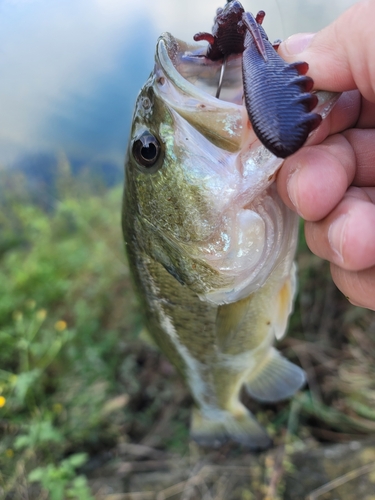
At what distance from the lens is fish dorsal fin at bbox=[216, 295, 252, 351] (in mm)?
1182

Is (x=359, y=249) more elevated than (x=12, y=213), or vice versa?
(x=359, y=249)

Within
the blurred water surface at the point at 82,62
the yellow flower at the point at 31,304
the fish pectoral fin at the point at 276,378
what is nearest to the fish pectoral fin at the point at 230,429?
the fish pectoral fin at the point at 276,378

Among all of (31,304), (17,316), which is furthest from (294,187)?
(17,316)

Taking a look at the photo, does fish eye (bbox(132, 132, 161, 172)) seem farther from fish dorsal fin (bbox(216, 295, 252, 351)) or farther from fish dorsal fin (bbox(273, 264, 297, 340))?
fish dorsal fin (bbox(273, 264, 297, 340))

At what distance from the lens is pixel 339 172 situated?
0.86 m

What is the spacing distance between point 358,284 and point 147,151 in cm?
68

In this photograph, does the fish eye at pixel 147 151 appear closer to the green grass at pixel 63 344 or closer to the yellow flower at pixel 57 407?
the green grass at pixel 63 344

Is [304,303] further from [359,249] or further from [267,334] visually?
[359,249]

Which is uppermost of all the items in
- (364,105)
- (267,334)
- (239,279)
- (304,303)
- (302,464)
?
(364,105)

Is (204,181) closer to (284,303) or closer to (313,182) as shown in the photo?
(313,182)

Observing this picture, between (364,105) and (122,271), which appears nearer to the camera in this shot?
(364,105)

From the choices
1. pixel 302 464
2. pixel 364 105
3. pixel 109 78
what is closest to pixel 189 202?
pixel 364 105

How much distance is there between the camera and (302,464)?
206 cm

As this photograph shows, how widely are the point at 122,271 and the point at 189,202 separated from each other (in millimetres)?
2397
